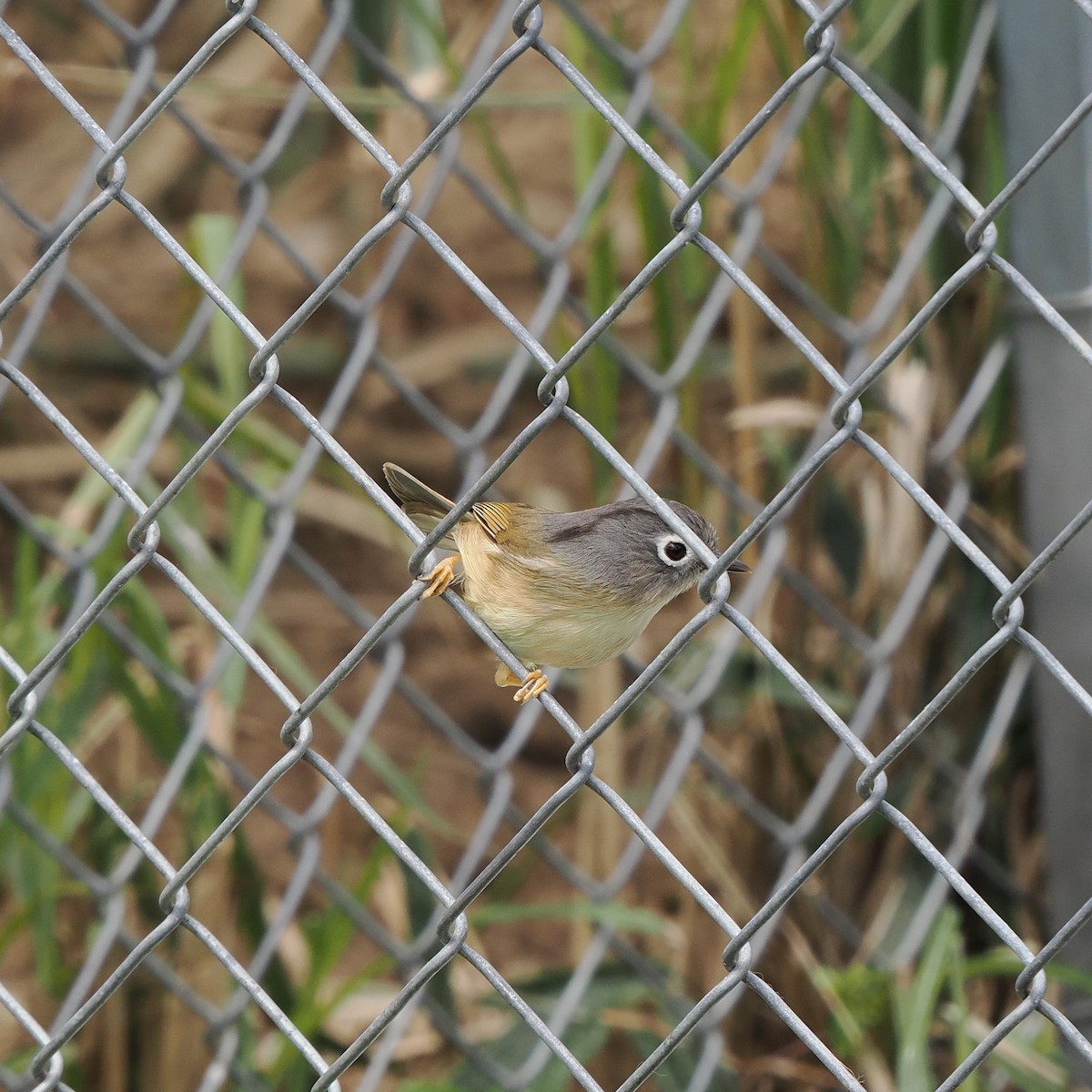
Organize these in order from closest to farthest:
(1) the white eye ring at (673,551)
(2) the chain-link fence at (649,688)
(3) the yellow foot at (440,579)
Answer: (3) the yellow foot at (440,579), (1) the white eye ring at (673,551), (2) the chain-link fence at (649,688)

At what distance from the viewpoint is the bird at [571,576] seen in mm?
2518

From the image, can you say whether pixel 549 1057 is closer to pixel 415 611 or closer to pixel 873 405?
pixel 873 405

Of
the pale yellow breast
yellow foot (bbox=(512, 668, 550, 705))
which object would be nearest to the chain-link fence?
the pale yellow breast

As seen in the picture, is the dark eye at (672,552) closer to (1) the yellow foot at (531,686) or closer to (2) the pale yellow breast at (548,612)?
(2) the pale yellow breast at (548,612)

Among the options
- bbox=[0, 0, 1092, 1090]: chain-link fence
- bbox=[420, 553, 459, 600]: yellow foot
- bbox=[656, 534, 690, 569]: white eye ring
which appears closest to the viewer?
bbox=[420, 553, 459, 600]: yellow foot

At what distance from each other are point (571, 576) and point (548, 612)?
0.08 metres

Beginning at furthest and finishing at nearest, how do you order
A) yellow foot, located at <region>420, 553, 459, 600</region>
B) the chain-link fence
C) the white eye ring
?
the chain-link fence, the white eye ring, yellow foot, located at <region>420, 553, 459, 600</region>

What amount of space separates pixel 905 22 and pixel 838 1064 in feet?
7.56

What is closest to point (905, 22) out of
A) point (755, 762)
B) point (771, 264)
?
point (771, 264)

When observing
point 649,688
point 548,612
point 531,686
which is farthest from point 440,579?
point 649,688

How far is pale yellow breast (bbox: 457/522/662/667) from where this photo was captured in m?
2.52

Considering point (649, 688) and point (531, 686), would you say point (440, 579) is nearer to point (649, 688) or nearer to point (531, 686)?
point (531, 686)

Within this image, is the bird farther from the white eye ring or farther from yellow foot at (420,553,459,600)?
yellow foot at (420,553,459,600)

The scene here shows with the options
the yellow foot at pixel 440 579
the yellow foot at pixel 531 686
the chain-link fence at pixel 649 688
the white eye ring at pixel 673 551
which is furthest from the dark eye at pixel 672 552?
the yellow foot at pixel 440 579
